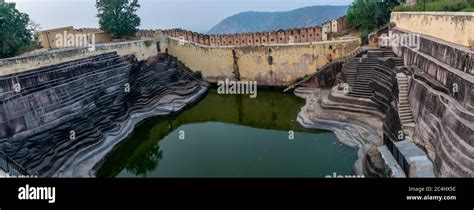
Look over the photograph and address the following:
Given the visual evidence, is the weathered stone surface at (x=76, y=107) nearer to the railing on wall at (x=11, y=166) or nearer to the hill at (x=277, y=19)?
the railing on wall at (x=11, y=166)

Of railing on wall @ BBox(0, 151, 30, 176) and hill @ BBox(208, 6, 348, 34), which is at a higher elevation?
hill @ BBox(208, 6, 348, 34)

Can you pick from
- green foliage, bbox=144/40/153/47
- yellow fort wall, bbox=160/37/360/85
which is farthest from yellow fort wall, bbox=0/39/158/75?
yellow fort wall, bbox=160/37/360/85

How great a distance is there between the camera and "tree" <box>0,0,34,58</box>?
542 inches

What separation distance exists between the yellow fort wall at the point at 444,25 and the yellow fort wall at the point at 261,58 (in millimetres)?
2982

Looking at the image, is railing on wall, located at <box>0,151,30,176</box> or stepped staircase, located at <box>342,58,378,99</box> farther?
stepped staircase, located at <box>342,58,378,99</box>

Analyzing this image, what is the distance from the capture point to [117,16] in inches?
765

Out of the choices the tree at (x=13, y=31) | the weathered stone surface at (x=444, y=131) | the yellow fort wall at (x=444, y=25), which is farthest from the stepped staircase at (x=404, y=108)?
the tree at (x=13, y=31)

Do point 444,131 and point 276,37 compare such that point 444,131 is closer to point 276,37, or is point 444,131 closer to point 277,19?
point 276,37

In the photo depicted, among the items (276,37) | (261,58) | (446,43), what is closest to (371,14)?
(276,37)

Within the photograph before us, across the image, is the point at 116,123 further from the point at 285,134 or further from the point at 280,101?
the point at 280,101

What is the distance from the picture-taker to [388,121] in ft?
34.7

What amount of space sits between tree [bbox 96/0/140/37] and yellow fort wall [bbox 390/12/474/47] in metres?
12.7

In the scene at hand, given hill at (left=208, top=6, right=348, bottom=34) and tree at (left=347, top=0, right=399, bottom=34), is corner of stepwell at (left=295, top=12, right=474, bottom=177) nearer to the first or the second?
tree at (left=347, top=0, right=399, bottom=34)
